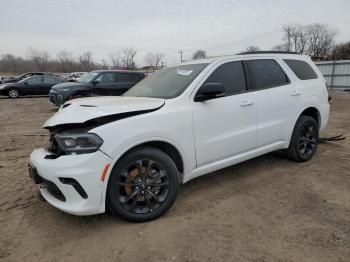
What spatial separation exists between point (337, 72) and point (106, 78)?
728 inches

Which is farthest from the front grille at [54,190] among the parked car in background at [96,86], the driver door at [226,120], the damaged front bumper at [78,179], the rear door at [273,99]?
the parked car in background at [96,86]

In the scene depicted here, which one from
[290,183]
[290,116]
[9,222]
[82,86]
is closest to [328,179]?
[290,183]

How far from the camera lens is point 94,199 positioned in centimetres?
276

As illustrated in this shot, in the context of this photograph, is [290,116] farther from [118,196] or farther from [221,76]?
[118,196]

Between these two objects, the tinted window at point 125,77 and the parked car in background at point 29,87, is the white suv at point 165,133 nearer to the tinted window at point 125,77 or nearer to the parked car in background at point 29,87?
the tinted window at point 125,77

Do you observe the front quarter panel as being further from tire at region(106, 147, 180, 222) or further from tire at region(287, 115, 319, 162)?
tire at region(287, 115, 319, 162)

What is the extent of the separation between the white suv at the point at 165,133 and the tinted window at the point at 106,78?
26.1 ft

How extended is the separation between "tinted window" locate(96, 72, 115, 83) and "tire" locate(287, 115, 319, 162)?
28.8 ft

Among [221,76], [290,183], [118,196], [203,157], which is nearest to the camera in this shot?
[118,196]

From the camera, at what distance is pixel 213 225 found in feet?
9.91

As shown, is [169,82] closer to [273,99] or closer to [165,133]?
→ [165,133]

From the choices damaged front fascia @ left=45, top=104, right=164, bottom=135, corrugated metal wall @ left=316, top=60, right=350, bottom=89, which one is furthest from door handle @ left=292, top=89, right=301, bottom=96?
corrugated metal wall @ left=316, top=60, right=350, bottom=89

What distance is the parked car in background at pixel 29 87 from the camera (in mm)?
18312

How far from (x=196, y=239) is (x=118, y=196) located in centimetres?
87
